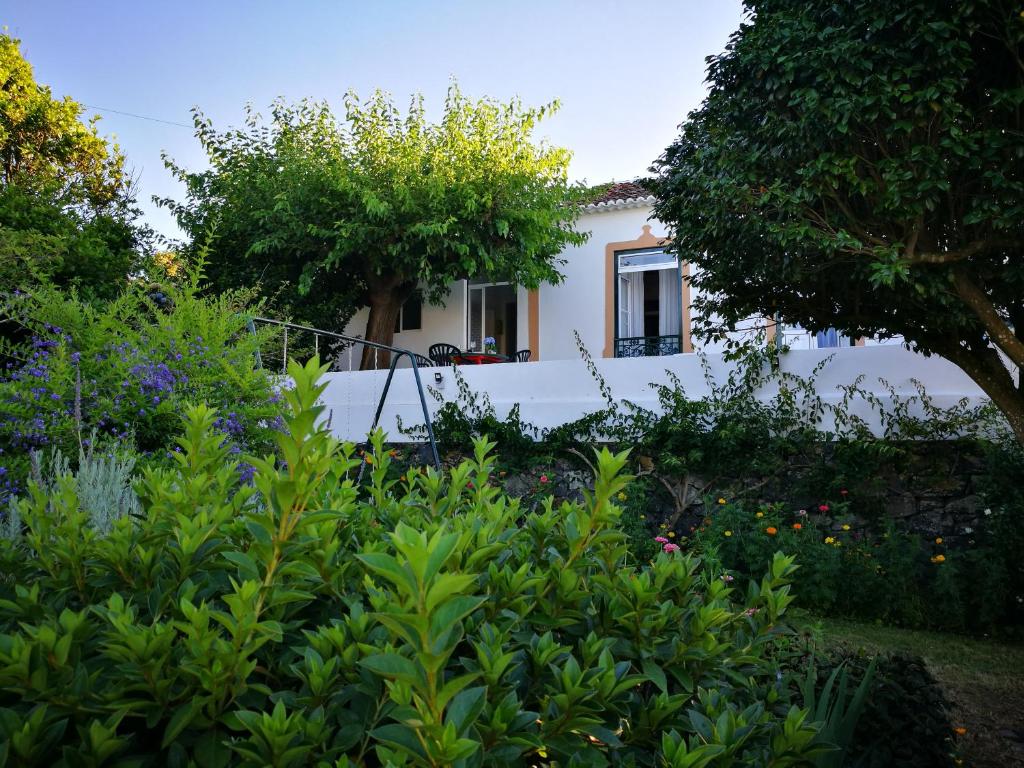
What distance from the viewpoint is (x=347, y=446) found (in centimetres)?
150

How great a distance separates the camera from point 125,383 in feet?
17.4

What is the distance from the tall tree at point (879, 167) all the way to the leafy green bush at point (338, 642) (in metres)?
4.16

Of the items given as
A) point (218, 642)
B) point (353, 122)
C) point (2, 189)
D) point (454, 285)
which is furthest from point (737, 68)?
point (2, 189)

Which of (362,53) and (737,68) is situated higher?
(362,53)

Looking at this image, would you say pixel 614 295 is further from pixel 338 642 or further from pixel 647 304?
pixel 338 642

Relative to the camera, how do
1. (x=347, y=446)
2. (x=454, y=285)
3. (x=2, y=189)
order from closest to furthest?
(x=347, y=446) → (x=2, y=189) → (x=454, y=285)

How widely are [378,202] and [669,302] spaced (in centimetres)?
601

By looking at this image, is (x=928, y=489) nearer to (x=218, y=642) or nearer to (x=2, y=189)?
(x=218, y=642)

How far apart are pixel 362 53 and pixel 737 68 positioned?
276 inches

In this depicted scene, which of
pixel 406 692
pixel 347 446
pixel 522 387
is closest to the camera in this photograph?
pixel 406 692

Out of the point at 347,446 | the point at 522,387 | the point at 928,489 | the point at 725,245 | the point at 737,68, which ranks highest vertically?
the point at 737,68

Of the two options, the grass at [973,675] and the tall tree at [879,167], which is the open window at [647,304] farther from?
the grass at [973,675]

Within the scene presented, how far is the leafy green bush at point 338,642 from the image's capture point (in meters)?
0.80

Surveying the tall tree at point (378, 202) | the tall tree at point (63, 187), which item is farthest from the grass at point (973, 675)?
the tall tree at point (63, 187)
